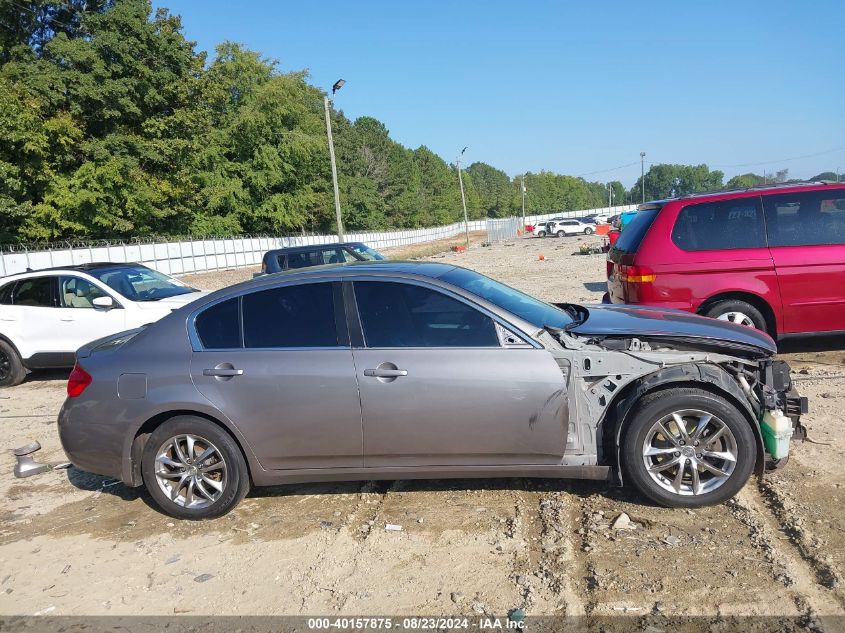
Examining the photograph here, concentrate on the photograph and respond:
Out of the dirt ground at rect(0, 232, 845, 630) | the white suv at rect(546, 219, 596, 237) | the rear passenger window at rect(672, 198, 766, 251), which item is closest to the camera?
the dirt ground at rect(0, 232, 845, 630)

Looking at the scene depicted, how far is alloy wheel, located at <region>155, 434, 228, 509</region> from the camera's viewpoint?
4.35 meters

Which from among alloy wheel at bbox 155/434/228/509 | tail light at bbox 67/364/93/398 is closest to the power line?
tail light at bbox 67/364/93/398

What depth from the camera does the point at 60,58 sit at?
34156mm

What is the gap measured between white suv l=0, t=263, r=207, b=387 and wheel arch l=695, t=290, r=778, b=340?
6714mm

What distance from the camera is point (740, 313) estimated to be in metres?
6.99

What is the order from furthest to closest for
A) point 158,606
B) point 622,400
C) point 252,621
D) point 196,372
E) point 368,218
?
point 368,218
point 196,372
point 622,400
point 158,606
point 252,621

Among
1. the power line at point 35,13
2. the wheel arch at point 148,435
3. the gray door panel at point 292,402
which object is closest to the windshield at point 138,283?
the wheel arch at point 148,435

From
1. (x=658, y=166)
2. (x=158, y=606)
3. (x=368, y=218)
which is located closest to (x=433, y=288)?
(x=158, y=606)

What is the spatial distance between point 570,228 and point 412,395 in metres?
56.7

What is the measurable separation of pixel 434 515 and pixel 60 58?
38.6m

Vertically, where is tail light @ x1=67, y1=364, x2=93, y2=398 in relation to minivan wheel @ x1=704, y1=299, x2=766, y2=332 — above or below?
above

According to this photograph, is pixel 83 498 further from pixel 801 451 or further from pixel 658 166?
→ pixel 658 166

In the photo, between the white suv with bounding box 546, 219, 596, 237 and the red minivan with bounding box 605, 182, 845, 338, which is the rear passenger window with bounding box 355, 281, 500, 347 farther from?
the white suv with bounding box 546, 219, 596, 237

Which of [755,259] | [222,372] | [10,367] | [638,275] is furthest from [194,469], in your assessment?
[10,367]
